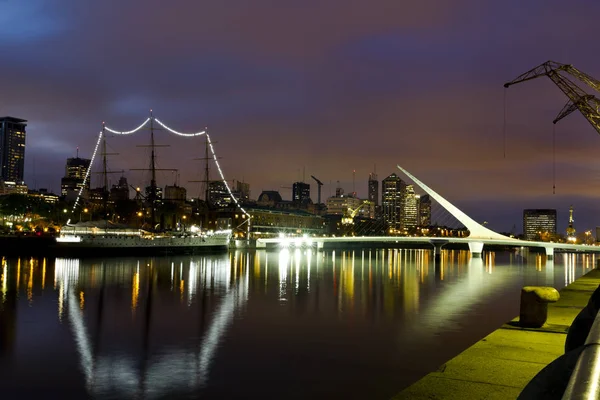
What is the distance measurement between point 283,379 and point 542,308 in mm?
7288

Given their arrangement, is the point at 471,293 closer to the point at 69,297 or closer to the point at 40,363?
the point at 69,297

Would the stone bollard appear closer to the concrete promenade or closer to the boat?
the concrete promenade

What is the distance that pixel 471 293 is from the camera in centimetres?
4200

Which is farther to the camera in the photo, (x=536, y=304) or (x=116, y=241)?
(x=116, y=241)

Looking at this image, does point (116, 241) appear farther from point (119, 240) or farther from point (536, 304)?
point (536, 304)

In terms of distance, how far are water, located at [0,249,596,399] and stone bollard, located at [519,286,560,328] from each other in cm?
360

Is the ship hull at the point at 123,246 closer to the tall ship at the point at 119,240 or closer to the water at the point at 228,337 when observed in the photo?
the tall ship at the point at 119,240

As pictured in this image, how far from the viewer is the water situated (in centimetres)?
1482

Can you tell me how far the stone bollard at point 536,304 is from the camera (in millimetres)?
14570

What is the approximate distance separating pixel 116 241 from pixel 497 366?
288 feet

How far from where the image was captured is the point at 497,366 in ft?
34.5

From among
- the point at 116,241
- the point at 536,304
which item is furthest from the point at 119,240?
the point at 536,304

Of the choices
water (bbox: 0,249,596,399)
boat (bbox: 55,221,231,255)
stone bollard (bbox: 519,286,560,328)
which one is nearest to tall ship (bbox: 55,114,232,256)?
boat (bbox: 55,221,231,255)

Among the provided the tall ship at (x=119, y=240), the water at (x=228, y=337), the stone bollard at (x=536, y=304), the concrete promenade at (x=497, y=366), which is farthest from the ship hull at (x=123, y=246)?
the concrete promenade at (x=497, y=366)
